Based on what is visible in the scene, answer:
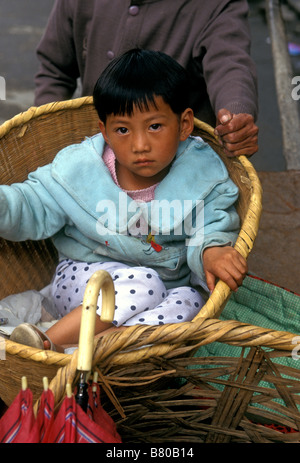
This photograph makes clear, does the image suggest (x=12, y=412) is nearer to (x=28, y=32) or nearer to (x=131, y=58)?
(x=131, y=58)

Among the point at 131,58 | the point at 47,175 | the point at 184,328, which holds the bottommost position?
the point at 184,328

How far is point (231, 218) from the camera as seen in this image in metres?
1.61

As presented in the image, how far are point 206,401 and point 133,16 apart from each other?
1.20 m

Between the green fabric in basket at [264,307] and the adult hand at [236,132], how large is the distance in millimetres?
480

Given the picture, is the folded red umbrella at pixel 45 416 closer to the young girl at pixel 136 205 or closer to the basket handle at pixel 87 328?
the basket handle at pixel 87 328

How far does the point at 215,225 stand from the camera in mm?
1583

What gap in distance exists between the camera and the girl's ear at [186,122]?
1.56 meters

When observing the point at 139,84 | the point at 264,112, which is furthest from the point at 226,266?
the point at 264,112

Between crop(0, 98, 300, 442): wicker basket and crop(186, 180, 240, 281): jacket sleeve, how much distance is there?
0.14 ft

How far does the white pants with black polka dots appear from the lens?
1.46 meters

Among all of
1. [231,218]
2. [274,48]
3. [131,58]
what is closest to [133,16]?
[131,58]

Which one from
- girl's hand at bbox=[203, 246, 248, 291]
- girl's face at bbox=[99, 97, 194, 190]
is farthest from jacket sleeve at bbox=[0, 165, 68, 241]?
girl's hand at bbox=[203, 246, 248, 291]

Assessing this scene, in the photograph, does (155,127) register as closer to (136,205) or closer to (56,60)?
(136,205)
